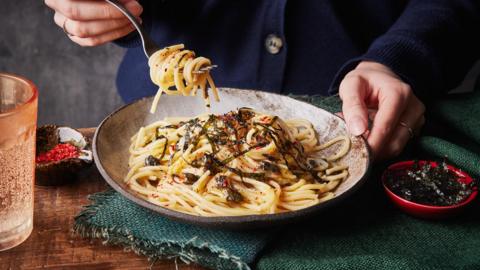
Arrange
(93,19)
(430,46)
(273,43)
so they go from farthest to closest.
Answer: (273,43) < (430,46) < (93,19)

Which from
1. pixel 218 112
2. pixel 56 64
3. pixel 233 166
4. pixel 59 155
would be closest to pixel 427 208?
pixel 233 166

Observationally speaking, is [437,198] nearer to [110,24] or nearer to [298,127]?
[298,127]

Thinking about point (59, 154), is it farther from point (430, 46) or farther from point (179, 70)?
point (430, 46)

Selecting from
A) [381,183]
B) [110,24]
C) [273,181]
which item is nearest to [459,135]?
[381,183]

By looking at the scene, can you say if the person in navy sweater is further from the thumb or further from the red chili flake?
the red chili flake

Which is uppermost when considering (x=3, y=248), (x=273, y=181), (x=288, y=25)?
(x=288, y=25)

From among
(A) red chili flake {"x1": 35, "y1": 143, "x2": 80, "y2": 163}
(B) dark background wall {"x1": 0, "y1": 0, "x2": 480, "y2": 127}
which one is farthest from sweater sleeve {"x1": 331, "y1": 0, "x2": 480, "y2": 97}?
(B) dark background wall {"x1": 0, "y1": 0, "x2": 480, "y2": 127}
